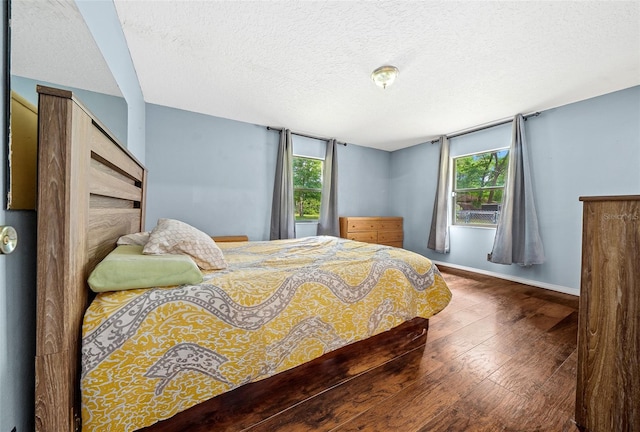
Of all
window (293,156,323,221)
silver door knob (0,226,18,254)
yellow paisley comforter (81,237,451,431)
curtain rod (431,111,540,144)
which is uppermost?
curtain rod (431,111,540,144)

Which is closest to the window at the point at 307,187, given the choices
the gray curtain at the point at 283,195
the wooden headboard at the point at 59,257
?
the gray curtain at the point at 283,195

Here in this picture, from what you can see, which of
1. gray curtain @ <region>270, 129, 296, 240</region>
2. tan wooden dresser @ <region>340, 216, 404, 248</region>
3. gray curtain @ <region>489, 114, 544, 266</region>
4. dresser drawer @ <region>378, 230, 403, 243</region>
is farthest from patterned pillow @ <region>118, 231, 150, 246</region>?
gray curtain @ <region>489, 114, 544, 266</region>

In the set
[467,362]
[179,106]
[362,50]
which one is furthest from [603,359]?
[179,106]

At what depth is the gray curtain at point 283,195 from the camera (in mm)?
3836

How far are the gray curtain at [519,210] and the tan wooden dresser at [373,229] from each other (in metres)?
1.84

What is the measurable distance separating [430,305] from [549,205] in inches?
107

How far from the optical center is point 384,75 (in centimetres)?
227

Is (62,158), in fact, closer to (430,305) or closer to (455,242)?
(430,305)

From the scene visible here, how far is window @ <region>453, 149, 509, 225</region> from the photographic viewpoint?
3.67m

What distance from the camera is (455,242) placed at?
4172 mm

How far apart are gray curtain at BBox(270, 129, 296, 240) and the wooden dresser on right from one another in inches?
129

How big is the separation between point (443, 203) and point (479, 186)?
0.60 metres

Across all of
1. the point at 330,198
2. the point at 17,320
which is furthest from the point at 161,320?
the point at 330,198

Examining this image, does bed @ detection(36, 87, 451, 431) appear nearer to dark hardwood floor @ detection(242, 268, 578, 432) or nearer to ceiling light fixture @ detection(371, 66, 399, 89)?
dark hardwood floor @ detection(242, 268, 578, 432)
